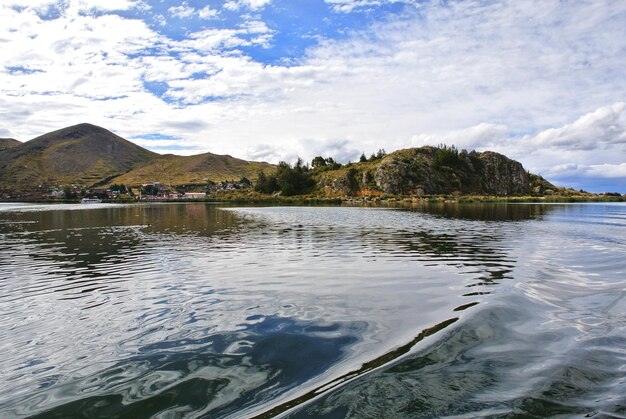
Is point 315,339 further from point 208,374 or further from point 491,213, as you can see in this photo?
point 491,213

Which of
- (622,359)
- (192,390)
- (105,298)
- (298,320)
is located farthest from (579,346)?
(105,298)

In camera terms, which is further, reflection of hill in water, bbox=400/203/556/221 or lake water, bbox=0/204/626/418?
reflection of hill in water, bbox=400/203/556/221

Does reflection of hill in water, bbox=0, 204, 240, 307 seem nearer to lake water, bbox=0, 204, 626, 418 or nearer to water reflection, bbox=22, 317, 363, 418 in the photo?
lake water, bbox=0, 204, 626, 418

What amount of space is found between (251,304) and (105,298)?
22.5ft

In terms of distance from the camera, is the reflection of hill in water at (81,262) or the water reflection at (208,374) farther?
the reflection of hill in water at (81,262)

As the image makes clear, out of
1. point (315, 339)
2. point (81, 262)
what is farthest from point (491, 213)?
point (315, 339)

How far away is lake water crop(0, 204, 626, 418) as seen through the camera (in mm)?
8078

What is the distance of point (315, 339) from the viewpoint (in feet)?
38.8

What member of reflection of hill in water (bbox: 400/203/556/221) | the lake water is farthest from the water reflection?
reflection of hill in water (bbox: 400/203/556/221)

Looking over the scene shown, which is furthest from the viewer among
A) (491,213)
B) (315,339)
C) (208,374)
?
(491,213)

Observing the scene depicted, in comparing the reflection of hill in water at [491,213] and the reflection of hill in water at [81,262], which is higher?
the reflection of hill in water at [491,213]

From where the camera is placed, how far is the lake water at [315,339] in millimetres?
8078

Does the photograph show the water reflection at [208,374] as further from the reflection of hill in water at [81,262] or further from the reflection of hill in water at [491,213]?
the reflection of hill in water at [491,213]

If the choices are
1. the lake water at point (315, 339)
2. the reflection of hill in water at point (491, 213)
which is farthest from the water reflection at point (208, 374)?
the reflection of hill in water at point (491, 213)
